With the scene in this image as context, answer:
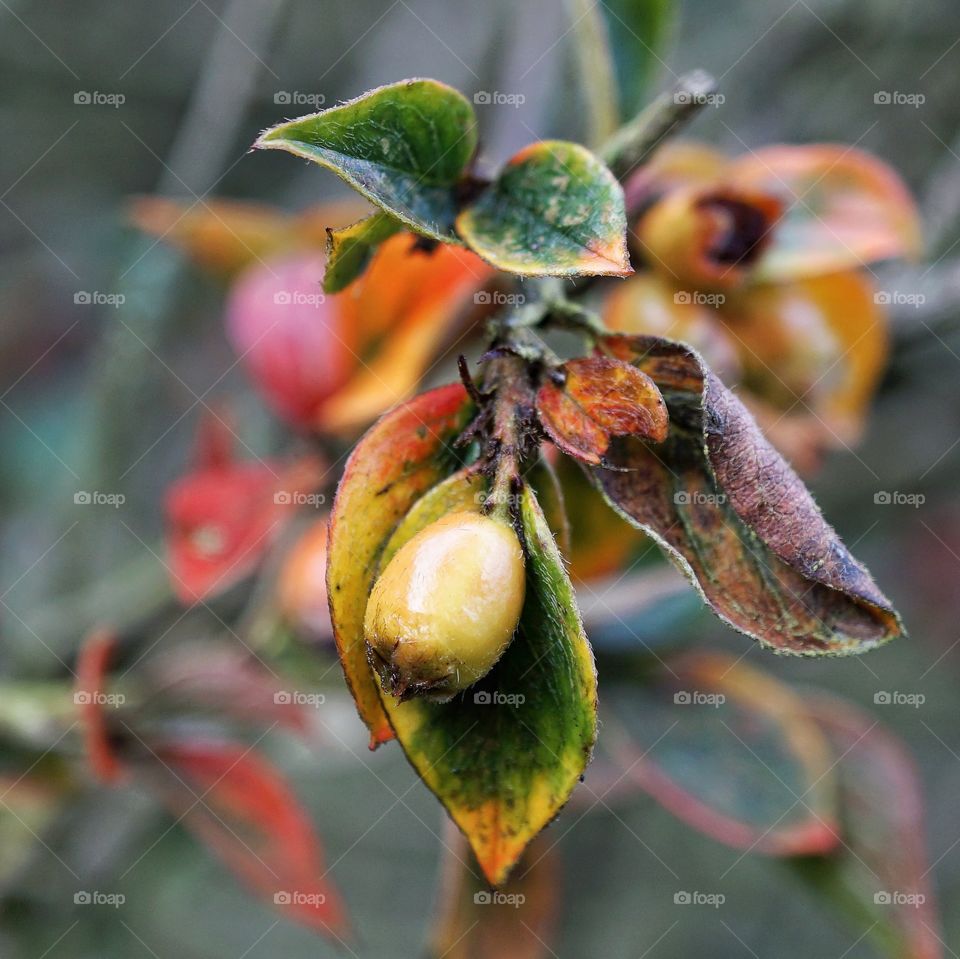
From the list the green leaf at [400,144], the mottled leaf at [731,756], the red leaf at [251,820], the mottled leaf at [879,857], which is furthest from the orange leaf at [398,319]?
the mottled leaf at [879,857]

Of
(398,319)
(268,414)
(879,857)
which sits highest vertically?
(398,319)

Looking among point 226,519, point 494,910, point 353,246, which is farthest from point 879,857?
point 353,246

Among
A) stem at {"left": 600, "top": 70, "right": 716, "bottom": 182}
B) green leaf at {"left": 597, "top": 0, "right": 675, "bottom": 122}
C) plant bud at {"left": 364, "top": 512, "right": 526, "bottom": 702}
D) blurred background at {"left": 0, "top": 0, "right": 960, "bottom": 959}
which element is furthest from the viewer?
blurred background at {"left": 0, "top": 0, "right": 960, "bottom": 959}

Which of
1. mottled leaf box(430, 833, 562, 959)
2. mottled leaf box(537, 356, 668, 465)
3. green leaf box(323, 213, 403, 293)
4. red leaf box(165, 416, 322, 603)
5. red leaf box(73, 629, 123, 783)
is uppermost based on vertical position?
green leaf box(323, 213, 403, 293)

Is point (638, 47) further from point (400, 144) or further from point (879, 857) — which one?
point (879, 857)

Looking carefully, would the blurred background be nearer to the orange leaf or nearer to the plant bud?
the orange leaf

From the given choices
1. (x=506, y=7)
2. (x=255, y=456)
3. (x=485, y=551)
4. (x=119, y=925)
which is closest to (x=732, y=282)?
(x=485, y=551)

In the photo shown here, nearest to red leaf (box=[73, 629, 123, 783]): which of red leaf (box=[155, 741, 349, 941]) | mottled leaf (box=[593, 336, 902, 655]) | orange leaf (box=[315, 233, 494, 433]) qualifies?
red leaf (box=[155, 741, 349, 941])

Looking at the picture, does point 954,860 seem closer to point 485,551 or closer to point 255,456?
point 255,456
